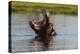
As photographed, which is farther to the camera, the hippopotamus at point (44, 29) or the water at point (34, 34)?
the hippopotamus at point (44, 29)

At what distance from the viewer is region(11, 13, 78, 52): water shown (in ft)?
7.70

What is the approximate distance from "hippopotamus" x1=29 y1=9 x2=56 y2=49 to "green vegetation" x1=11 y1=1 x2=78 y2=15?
10cm

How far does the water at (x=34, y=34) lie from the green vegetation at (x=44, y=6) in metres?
0.07

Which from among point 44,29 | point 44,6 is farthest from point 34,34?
point 44,6

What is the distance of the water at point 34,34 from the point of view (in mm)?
2347

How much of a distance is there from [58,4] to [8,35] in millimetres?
954

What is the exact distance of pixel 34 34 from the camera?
2453 mm

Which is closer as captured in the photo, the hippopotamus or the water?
the water

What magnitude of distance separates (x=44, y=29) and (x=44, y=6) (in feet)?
1.20

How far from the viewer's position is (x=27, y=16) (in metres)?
2.42

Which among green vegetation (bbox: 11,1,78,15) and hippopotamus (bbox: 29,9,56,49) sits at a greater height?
green vegetation (bbox: 11,1,78,15)

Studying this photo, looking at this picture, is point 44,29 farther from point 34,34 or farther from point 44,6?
point 44,6

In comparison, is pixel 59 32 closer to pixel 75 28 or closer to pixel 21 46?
pixel 75 28

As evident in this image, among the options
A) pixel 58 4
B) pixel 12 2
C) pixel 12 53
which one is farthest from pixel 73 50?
pixel 12 2
